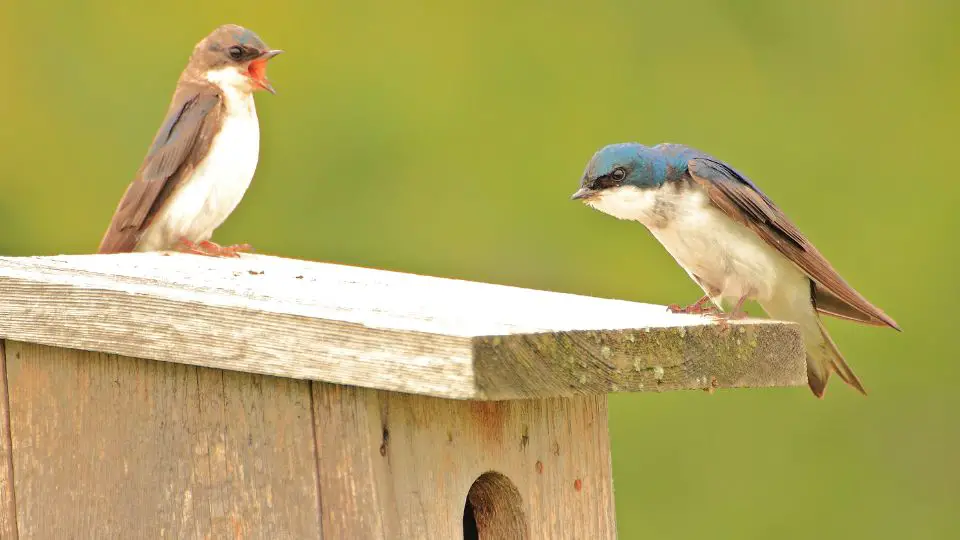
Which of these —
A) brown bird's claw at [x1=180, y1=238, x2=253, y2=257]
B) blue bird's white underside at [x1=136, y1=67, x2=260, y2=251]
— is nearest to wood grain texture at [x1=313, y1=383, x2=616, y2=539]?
brown bird's claw at [x1=180, y1=238, x2=253, y2=257]

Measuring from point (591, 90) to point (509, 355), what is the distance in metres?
4.03

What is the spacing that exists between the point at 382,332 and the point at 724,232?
3.58 ft

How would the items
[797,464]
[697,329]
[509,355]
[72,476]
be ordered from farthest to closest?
[797,464], [72,476], [697,329], [509,355]

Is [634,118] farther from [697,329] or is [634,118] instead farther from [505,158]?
[697,329]

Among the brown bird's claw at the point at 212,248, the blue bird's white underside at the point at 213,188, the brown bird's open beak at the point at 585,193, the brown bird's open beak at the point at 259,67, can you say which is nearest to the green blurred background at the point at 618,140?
the brown bird's open beak at the point at 259,67

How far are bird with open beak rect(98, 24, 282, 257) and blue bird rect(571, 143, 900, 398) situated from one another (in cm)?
99

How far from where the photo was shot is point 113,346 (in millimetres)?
2316

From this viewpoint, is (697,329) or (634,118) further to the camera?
(634,118)

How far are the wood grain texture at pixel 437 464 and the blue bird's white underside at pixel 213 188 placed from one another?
1.44m

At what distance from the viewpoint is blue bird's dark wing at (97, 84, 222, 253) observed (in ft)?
11.6

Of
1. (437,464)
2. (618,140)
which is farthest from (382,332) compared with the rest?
(618,140)

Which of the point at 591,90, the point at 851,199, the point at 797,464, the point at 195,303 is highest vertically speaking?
the point at 591,90

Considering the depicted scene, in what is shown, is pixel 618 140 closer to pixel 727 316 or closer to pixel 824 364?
pixel 824 364

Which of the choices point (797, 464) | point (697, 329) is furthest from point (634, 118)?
point (697, 329)
